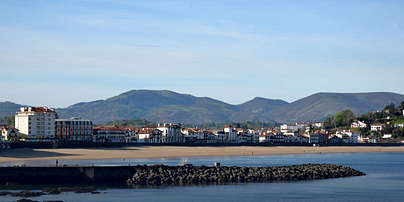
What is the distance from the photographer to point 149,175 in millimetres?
57000

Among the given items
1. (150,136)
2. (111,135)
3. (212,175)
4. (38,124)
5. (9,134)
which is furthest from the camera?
(150,136)

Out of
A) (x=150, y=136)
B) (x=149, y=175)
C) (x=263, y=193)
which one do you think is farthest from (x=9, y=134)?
(x=263, y=193)

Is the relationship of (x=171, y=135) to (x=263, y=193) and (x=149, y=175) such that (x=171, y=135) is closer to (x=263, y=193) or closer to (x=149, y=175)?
(x=149, y=175)

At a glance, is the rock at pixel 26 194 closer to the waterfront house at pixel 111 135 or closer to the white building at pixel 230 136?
the waterfront house at pixel 111 135

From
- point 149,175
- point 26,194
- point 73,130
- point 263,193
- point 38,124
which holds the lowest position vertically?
point 263,193

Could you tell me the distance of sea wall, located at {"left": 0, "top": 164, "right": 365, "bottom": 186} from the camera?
53.2 m

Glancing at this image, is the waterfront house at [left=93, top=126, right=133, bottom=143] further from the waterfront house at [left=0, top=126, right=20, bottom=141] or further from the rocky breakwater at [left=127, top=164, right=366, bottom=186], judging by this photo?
the rocky breakwater at [left=127, top=164, right=366, bottom=186]

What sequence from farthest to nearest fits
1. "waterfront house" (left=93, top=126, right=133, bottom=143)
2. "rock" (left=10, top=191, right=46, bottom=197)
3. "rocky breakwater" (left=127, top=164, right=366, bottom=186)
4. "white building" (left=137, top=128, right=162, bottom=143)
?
"white building" (left=137, top=128, right=162, bottom=143) → "waterfront house" (left=93, top=126, right=133, bottom=143) → "rocky breakwater" (left=127, top=164, right=366, bottom=186) → "rock" (left=10, top=191, right=46, bottom=197)

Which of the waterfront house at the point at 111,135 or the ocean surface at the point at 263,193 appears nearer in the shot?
the ocean surface at the point at 263,193

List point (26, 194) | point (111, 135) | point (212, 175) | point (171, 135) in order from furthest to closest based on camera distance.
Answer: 1. point (171, 135)
2. point (111, 135)
3. point (212, 175)
4. point (26, 194)

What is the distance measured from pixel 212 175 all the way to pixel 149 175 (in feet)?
19.9

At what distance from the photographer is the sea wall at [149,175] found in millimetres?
53188

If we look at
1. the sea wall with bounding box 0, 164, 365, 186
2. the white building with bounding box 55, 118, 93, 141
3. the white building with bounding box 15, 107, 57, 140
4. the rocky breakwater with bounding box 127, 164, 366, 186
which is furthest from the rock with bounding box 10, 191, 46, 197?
the white building with bounding box 55, 118, 93, 141

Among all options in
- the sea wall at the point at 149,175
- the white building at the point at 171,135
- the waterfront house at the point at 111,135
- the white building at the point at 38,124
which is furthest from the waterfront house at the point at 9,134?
the sea wall at the point at 149,175
